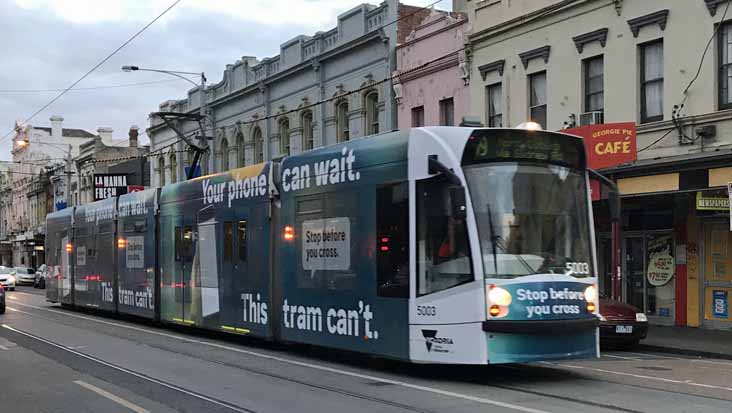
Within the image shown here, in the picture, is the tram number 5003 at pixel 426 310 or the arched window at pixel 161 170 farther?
the arched window at pixel 161 170

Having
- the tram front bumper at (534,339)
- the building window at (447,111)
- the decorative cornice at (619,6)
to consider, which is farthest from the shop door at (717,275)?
the tram front bumper at (534,339)

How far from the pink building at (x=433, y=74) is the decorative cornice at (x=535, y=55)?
2.50 m

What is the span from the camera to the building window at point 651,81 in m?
19.8

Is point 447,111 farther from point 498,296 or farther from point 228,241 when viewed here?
point 498,296

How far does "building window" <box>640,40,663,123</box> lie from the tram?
9315 millimetres

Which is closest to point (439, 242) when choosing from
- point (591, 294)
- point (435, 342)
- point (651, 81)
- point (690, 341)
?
point (435, 342)

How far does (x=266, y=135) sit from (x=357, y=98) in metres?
6.94

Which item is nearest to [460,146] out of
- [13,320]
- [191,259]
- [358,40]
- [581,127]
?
[191,259]

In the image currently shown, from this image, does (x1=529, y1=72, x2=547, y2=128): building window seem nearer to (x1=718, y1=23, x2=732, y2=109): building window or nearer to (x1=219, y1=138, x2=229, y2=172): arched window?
(x1=718, y1=23, x2=732, y2=109): building window

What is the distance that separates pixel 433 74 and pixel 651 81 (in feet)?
27.5

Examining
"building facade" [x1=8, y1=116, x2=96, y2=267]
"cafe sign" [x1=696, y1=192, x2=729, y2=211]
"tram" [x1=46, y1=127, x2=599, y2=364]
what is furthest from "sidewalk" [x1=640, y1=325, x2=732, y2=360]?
"building facade" [x1=8, y1=116, x2=96, y2=267]

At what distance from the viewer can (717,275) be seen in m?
19.2

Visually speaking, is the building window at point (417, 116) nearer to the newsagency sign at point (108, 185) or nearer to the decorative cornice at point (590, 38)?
the decorative cornice at point (590, 38)

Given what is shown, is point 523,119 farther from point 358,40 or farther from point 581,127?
point 358,40
